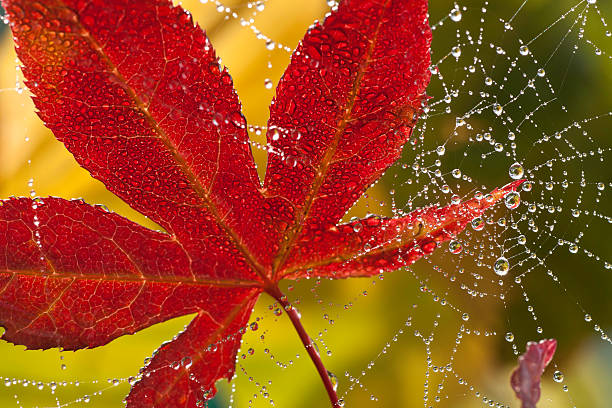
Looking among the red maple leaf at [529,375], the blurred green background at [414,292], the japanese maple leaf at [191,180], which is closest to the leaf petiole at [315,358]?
the japanese maple leaf at [191,180]

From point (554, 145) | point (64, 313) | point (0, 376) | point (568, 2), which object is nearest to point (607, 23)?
point (568, 2)

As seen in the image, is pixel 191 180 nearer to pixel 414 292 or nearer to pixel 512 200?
pixel 512 200

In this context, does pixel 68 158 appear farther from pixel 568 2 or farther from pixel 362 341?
pixel 568 2

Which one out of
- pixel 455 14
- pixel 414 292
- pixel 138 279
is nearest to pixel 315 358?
pixel 138 279

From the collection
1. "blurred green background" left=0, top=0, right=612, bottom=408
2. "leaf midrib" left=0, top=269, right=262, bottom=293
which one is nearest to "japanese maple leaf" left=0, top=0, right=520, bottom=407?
"leaf midrib" left=0, top=269, right=262, bottom=293

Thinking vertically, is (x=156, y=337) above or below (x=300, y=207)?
above

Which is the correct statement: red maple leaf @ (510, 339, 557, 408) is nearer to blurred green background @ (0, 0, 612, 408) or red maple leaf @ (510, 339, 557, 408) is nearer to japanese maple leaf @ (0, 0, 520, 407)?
japanese maple leaf @ (0, 0, 520, 407)

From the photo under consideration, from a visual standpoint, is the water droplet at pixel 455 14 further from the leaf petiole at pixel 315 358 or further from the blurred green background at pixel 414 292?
the blurred green background at pixel 414 292
